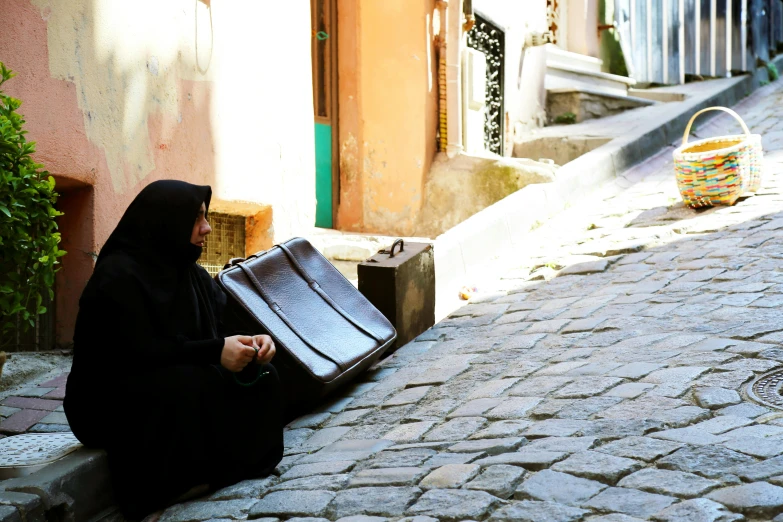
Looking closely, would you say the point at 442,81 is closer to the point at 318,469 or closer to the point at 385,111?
the point at 385,111

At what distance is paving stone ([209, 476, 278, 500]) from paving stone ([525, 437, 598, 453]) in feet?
3.35

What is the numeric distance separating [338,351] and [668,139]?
27.1ft

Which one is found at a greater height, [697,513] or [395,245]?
[395,245]

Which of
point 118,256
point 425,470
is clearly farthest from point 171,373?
point 425,470

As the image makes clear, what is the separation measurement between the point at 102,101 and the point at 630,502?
413 cm

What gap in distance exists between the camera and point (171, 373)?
3803mm

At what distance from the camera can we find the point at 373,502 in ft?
11.2

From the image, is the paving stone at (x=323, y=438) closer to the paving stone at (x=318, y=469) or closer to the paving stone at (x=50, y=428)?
the paving stone at (x=318, y=469)

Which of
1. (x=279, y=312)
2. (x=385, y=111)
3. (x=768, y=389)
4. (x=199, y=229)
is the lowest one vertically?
(x=768, y=389)

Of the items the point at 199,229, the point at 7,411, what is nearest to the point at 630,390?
the point at 199,229

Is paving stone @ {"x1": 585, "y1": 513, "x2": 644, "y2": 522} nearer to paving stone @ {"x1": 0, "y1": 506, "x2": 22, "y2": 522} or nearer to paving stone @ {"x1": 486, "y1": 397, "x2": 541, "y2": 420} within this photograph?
paving stone @ {"x1": 486, "y1": 397, "x2": 541, "y2": 420}

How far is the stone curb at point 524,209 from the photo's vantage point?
23.4 ft

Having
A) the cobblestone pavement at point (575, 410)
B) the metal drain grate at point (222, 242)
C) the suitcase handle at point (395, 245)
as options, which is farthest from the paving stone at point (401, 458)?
the metal drain grate at point (222, 242)

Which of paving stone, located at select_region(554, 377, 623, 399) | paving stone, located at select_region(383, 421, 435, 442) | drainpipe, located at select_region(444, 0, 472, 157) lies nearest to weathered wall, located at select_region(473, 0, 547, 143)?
drainpipe, located at select_region(444, 0, 472, 157)
